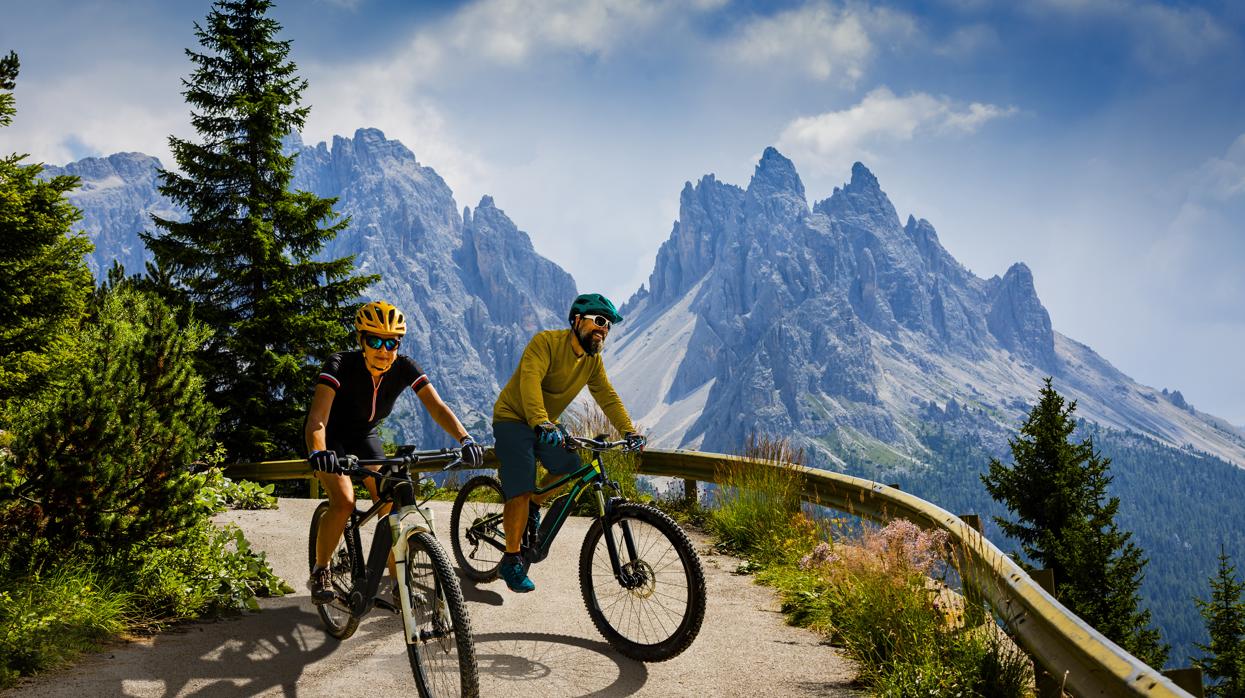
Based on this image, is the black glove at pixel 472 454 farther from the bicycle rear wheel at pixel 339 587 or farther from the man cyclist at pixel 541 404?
the bicycle rear wheel at pixel 339 587

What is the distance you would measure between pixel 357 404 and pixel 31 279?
11.8 m

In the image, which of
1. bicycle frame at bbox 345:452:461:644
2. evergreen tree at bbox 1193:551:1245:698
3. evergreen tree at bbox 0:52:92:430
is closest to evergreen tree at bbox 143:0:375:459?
evergreen tree at bbox 0:52:92:430

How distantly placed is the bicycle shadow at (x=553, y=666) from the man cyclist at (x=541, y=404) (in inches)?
16.1

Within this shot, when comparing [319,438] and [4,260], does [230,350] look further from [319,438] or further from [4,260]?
[319,438]

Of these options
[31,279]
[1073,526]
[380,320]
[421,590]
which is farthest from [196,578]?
[1073,526]

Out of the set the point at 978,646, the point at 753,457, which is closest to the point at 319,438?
the point at 978,646

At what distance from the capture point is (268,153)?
1831 centimetres

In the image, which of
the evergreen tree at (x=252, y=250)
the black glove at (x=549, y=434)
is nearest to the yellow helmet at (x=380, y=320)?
the black glove at (x=549, y=434)

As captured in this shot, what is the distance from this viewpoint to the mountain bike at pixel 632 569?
4.78 m

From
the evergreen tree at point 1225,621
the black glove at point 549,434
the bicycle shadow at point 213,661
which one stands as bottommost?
the evergreen tree at point 1225,621

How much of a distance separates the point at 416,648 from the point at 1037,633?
3040 millimetres

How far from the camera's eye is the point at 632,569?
16.6 ft

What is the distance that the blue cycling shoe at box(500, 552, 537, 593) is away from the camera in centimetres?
564

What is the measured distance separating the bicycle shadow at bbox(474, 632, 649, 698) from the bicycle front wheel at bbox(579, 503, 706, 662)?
16 centimetres
